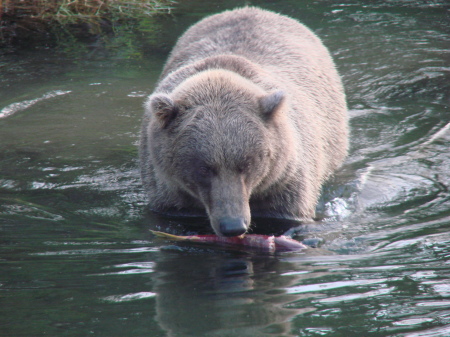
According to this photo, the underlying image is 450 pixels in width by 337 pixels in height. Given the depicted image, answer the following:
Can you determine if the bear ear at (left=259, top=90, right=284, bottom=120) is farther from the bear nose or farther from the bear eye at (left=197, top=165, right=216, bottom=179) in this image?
the bear nose

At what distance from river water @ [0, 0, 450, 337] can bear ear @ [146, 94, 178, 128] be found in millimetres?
1079

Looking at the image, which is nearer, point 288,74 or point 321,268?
point 321,268

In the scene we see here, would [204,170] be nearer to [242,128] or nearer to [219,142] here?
[219,142]

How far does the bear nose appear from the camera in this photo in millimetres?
4625

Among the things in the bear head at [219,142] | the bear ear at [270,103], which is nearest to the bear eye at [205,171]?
the bear head at [219,142]

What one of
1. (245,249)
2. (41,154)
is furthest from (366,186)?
(41,154)

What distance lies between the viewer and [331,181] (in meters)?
7.26

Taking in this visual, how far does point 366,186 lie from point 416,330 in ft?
11.7

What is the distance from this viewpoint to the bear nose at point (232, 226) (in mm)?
4625

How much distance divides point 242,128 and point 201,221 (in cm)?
138

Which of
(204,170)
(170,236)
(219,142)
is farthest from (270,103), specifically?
(170,236)

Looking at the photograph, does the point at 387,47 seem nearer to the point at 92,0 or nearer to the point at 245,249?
the point at 92,0

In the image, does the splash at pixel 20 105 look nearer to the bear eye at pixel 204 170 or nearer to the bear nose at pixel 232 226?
the bear eye at pixel 204 170

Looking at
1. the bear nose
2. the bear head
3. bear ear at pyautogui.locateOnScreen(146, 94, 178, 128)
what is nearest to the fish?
the bear head
